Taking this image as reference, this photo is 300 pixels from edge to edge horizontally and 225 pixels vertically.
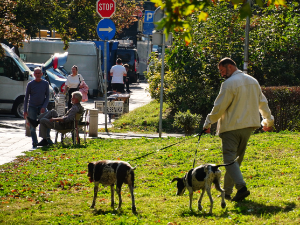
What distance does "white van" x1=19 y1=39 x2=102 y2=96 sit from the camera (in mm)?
25625

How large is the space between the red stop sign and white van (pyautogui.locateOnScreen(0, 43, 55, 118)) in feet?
14.3

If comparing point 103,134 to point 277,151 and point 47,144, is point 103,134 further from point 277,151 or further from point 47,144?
point 277,151

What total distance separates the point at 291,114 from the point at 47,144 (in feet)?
21.0

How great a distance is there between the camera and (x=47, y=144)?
1191 cm

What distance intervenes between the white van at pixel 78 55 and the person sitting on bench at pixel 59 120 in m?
14.0

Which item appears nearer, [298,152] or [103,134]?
[298,152]

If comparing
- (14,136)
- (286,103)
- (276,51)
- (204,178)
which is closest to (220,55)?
(276,51)

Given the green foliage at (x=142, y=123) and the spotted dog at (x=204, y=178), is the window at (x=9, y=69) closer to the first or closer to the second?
the green foliage at (x=142, y=123)

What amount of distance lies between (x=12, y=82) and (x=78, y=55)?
8213 millimetres

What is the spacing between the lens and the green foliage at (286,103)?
13.1m

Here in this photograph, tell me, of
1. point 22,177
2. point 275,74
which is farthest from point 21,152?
point 275,74

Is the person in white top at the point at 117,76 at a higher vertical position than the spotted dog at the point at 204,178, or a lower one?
higher

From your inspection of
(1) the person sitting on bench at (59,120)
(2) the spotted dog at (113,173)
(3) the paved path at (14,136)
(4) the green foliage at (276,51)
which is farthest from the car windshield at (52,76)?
(2) the spotted dog at (113,173)

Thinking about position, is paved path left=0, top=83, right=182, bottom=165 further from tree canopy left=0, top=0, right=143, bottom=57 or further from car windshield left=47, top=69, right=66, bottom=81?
car windshield left=47, top=69, right=66, bottom=81
